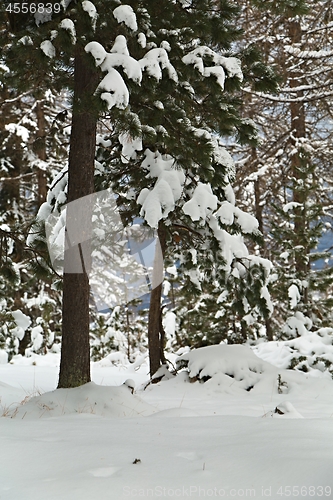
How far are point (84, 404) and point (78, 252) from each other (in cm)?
171

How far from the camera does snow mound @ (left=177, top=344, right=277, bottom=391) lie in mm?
6719

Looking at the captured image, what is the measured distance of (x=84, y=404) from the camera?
4320mm

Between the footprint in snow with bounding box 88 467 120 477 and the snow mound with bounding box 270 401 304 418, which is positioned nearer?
the footprint in snow with bounding box 88 467 120 477

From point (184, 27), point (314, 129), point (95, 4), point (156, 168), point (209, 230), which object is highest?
point (314, 129)

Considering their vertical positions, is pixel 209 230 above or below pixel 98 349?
above

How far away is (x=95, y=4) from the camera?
14.0 feet

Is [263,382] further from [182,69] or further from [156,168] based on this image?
[182,69]

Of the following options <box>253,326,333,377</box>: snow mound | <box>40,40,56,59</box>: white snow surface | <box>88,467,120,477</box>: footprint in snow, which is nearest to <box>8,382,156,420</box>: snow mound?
<box>88,467,120,477</box>: footprint in snow

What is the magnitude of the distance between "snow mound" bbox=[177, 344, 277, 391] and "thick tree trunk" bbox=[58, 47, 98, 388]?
2493 mm

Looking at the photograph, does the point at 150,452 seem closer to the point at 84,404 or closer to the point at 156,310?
the point at 84,404

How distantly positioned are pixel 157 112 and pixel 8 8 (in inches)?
78.6

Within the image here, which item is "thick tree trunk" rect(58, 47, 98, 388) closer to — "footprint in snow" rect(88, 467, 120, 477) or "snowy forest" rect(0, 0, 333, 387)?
"snowy forest" rect(0, 0, 333, 387)

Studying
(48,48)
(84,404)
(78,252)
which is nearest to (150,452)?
(84,404)

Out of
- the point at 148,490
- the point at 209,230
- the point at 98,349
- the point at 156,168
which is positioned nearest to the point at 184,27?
the point at 156,168
